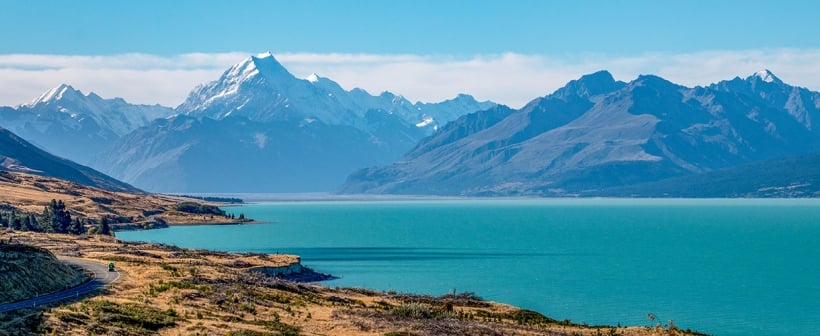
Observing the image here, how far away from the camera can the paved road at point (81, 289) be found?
72950 mm

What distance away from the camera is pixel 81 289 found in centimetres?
8369

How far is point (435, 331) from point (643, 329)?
19.8 meters

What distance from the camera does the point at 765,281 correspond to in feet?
477

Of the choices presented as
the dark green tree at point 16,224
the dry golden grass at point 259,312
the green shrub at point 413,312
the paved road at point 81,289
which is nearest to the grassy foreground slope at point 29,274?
the paved road at point 81,289

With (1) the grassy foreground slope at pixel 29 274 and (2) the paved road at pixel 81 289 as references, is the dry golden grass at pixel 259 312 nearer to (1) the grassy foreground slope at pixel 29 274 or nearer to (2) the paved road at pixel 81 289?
(2) the paved road at pixel 81 289

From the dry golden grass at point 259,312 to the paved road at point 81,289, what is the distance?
1.77m

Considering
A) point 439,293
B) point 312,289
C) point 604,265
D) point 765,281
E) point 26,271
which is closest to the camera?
point 26,271

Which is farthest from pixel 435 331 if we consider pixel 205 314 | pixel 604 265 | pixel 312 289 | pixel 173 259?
pixel 604 265

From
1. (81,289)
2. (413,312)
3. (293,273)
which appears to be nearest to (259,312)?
(413,312)

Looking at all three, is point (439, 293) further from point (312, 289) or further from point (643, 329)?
point (643, 329)

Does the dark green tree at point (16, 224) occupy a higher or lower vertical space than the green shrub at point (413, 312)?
higher

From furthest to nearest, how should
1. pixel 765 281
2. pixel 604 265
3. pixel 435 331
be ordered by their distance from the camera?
pixel 604 265 → pixel 765 281 → pixel 435 331

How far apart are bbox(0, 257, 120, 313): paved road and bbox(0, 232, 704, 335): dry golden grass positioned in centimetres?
177

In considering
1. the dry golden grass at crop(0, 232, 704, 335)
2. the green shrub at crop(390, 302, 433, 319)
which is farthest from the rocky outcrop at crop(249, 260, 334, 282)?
the green shrub at crop(390, 302, 433, 319)
